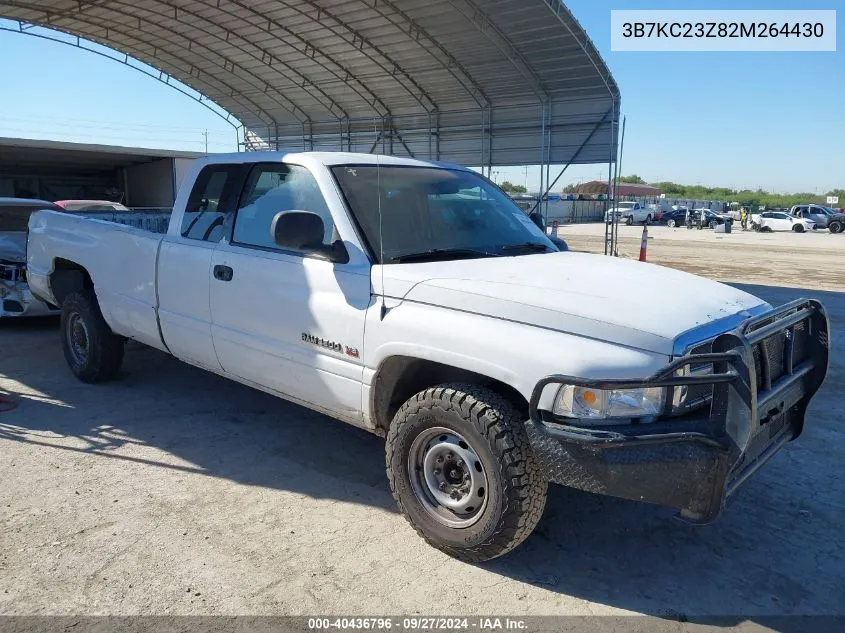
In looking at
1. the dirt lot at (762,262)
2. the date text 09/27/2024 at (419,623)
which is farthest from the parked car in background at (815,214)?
the date text 09/27/2024 at (419,623)

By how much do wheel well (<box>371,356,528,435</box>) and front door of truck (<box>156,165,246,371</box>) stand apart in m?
1.48

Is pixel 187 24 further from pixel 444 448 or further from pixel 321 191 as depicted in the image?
pixel 444 448

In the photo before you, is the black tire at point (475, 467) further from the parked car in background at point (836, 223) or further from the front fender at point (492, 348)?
the parked car in background at point (836, 223)

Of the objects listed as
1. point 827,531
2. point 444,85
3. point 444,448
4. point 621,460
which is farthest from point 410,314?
point 444,85

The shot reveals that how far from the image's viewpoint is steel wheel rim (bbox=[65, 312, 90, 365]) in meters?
6.00

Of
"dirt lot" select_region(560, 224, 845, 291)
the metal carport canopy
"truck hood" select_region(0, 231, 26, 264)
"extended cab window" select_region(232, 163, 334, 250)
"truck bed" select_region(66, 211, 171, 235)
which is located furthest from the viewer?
the metal carport canopy

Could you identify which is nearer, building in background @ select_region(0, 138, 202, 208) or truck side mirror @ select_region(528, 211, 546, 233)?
truck side mirror @ select_region(528, 211, 546, 233)

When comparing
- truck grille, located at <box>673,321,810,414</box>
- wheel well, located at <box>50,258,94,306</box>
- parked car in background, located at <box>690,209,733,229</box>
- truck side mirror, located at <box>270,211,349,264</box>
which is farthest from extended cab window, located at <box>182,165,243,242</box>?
parked car in background, located at <box>690,209,733,229</box>

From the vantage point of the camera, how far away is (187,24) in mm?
19031

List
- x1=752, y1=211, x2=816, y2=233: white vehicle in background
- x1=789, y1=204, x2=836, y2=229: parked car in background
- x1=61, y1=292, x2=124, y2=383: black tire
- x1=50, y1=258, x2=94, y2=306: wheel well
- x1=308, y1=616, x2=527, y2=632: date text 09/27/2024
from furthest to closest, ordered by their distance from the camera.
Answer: x1=789, y1=204, x2=836, y2=229: parked car in background
x1=752, y1=211, x2=816, y2=233: white vehicle in background
x1=50, y1=258, x2=94, y2=306: wheel well
x1=61, y1=292, x2=124, y2=383: black tire
x1=308, y1=616, x2=527, y2=632: date text 09/27/2024

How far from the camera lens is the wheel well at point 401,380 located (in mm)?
3436

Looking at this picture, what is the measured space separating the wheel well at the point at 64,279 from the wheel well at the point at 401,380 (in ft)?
12.7

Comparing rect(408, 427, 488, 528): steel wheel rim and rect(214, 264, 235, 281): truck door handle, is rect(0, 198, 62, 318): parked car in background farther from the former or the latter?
rect(408, 427, 488, 528): steel wheel rim

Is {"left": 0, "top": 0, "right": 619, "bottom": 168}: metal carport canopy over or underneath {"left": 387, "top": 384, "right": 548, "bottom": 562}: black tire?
over
